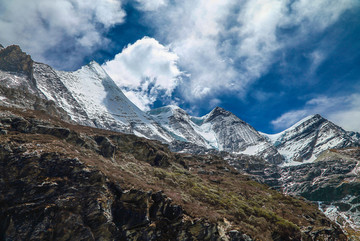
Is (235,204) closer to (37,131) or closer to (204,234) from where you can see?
(204,234)

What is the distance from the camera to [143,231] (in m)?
22.2

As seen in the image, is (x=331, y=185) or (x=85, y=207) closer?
(x=85, y=207)

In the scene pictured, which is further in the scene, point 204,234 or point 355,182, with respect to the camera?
point 355,182

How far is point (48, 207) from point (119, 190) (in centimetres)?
729

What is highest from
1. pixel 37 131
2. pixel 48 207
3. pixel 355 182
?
pixel 355 182

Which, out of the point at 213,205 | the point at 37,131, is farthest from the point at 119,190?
the point at 37,131

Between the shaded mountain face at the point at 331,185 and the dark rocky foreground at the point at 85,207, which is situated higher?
the shaded mountain face at the point at 331,185

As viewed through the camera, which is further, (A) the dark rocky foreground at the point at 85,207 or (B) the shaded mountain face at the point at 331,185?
(B) the shaded mountain face at the point at 331,185

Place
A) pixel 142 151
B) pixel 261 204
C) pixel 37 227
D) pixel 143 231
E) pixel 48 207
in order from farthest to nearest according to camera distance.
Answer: pixel 142 151, pixel 261 204, pixel 143 231, pixel 48 207, pixel 37 227

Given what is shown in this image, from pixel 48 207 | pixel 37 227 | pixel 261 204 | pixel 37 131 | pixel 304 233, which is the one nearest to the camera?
pixel 37 227

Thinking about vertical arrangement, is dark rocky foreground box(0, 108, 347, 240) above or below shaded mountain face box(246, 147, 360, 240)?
below

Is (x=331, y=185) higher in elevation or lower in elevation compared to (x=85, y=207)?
higher

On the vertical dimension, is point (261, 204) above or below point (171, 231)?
above

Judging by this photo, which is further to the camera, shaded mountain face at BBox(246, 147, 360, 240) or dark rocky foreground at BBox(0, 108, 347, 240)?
shaded mountain face at BBox(246, 147, 360, 240)
